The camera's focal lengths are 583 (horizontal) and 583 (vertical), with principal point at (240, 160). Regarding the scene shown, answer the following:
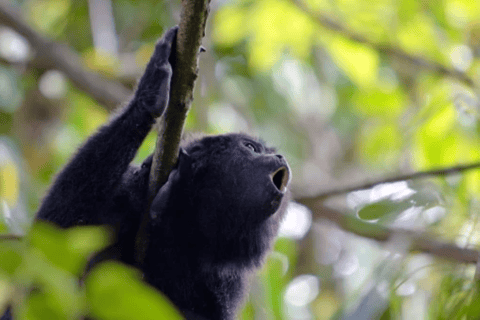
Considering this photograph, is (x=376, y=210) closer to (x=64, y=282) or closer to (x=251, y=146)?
(x=251, y=146)

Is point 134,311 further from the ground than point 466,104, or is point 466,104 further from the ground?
point 134,311

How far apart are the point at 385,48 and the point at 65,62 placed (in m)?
2.93

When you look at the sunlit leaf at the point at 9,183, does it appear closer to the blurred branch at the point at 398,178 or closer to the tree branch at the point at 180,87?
the blurred branch at the point at 398,178

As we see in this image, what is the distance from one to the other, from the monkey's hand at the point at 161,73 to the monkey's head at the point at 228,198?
0.35 metres

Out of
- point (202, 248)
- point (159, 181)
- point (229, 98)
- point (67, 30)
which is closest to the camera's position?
point (159, 181)

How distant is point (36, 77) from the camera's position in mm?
6539

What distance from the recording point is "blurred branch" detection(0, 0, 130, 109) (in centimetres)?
539

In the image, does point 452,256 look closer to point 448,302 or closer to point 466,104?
point 466,104

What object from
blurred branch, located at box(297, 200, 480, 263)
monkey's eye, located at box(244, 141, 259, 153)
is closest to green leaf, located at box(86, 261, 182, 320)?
monkey's eye, located at box(244, 141, 259, 153)

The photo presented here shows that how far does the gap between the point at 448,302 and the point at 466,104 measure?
5.15ft

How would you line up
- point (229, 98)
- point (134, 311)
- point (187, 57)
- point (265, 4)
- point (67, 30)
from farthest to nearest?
point (67, 30), point (229, 98), point (265, 4), point (187, 57), point (134, 311)

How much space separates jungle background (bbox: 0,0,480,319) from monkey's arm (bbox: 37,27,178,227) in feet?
0.71

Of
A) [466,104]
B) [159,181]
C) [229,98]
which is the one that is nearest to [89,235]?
[159,181]

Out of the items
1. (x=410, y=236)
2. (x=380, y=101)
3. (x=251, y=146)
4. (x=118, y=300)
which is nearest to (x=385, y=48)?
(x=380, y=101)
